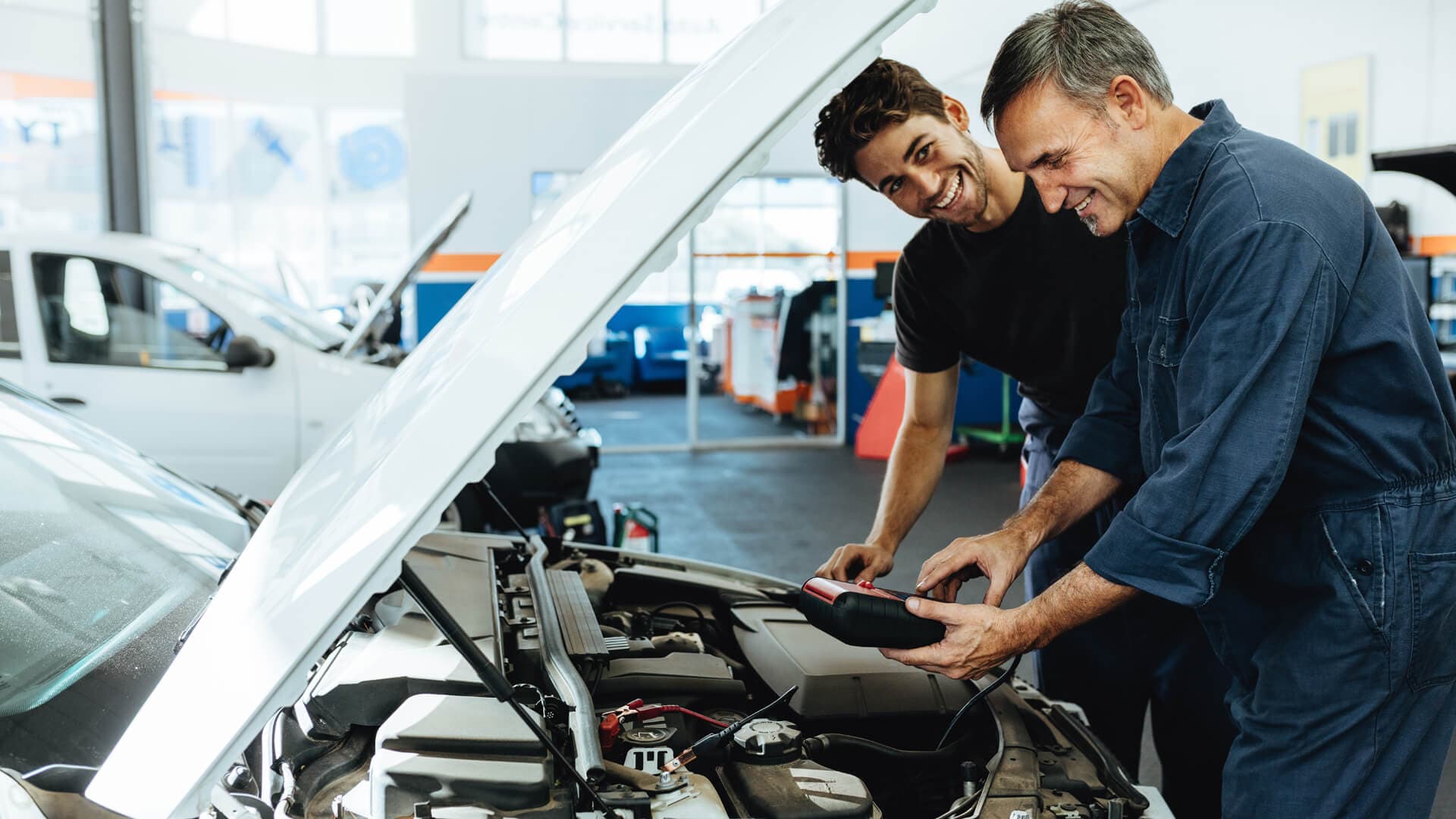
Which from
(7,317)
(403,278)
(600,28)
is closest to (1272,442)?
(403,278)

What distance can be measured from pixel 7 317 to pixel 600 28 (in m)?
7.17

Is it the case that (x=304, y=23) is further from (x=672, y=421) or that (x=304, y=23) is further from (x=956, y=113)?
(x=956, y=113)

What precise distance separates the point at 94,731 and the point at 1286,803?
146 centimetres

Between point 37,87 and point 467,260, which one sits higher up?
point 37,87

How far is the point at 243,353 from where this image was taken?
14.8 ft

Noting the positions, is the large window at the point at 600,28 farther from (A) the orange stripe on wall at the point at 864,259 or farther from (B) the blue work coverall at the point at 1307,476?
(B) the blue work coverall at the point at 1307,476

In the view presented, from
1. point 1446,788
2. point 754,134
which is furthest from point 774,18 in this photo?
point 1446,788

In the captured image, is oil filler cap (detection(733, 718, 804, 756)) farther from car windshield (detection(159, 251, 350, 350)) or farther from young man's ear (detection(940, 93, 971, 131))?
car windshield (detection(159, 251, 350, 350))

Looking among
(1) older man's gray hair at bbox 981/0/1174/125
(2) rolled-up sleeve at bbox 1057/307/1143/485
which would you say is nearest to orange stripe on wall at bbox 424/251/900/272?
(2) rolled-up sleeve at bbox 1057/307/1143/485

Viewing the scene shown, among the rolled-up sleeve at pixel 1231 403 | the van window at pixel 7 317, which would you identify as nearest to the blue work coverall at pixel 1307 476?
the rolled-up sleeve at pixel 1231 403

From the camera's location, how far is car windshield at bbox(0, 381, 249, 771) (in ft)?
4.40

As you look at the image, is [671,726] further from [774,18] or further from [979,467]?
[979,467]

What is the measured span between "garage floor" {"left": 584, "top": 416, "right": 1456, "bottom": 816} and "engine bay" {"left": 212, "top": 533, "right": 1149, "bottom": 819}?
2792 millimetres

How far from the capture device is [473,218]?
8945 millimetres
